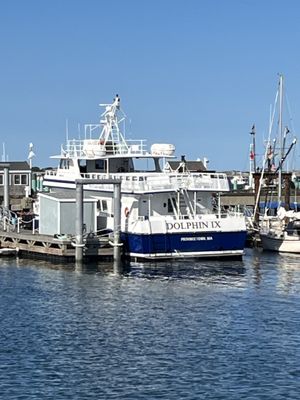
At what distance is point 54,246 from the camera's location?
174 ft

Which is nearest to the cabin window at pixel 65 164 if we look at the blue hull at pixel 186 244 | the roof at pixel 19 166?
the blue hull at pixel 186 244

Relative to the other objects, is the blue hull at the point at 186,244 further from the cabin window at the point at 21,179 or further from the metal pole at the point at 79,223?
the cabin window at the point at 21,179

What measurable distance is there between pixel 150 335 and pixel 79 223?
20.6m

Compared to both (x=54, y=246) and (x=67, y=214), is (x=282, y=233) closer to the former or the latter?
(x=67, y=214)

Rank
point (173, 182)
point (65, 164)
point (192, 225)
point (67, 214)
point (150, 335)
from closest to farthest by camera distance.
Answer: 1. point (150, 335)
2. point (192, 225)
3. point (173, 182)
4. point (67, 214)
5. point (65, 164)

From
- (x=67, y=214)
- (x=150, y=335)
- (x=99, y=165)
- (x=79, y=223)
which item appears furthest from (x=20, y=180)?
(x=150, y=335)

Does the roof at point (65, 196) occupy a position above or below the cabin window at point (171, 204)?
above

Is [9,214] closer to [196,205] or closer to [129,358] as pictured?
[196,205]

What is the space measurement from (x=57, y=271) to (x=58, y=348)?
65.2 ft

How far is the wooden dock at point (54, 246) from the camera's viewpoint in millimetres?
50938

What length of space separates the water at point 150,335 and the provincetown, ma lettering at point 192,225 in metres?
3.32

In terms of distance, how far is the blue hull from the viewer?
49594 mm

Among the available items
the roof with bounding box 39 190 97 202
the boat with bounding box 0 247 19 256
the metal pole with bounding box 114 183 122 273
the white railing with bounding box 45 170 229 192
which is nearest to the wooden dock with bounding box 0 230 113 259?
the boat with bounding box 0 247 19 256

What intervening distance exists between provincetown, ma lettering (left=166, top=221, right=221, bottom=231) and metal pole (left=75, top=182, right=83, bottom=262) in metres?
5.05
